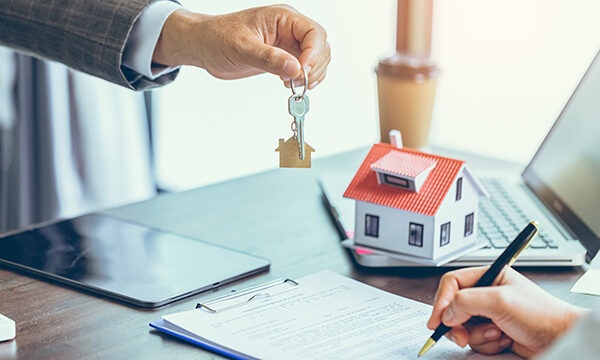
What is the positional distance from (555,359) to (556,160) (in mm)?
944

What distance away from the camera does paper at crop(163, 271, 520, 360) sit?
761 mm

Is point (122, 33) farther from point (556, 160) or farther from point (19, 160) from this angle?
point (19, 160)

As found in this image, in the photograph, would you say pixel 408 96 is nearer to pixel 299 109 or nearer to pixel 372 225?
pixel 372 225

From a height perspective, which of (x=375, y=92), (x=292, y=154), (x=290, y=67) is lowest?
(x=375, y=92)

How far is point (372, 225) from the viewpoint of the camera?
40.3 inches

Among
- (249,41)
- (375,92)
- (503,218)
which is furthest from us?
(375,92)

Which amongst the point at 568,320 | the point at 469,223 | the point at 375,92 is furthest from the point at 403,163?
the point at 375,92

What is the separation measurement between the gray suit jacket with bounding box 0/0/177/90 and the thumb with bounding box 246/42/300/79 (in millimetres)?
274

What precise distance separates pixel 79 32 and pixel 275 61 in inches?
17.2

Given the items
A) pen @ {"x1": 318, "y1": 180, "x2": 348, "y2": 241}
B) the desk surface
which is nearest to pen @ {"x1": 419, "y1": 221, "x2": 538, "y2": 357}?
the desk surface

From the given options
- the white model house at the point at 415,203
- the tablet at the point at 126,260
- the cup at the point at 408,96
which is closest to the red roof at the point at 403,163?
the white model house at the point at 415,203

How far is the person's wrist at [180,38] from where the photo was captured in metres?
1.07

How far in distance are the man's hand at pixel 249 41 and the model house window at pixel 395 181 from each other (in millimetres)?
162

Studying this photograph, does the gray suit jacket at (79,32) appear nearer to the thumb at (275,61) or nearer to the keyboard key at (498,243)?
the thumb at (275,61)
